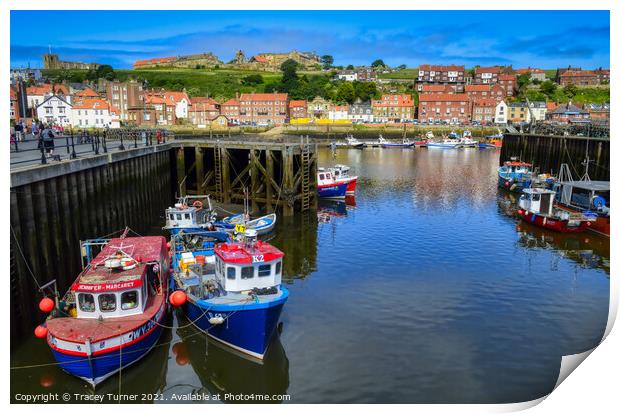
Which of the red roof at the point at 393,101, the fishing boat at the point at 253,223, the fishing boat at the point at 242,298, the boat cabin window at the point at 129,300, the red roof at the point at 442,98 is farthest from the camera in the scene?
the red roof at the point at 393,101

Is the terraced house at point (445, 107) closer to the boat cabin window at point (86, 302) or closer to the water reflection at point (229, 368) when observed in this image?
the water reflection at point (229, 368)

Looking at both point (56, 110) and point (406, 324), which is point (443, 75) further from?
point (406, 324)

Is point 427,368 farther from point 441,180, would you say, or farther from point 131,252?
point 441,180

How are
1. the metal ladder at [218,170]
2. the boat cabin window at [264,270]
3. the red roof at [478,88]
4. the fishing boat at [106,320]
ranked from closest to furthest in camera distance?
the fishing boat at [106,320], the boat cabin window at [264,270], the metal ladder at [218,170], the red roof at [478,88]

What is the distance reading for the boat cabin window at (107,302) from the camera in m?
14.1

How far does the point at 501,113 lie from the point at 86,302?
143 meters

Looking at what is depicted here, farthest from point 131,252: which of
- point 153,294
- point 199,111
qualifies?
point 199,111

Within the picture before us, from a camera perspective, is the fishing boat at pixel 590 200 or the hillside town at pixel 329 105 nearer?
the fishing boat at pixel 590 200

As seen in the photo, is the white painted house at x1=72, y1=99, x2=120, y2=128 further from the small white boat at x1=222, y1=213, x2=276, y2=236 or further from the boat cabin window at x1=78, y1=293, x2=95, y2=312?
the boat cabin window at x1=78, y1=293, x2=95, y2=312

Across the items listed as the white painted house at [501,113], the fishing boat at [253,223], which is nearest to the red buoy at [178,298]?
the fishing boat at [253,223]

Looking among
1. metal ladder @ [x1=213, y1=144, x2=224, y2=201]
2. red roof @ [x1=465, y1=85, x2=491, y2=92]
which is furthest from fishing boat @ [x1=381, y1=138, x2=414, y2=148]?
metal ladder @ [x1=213, y1=144, x2=224, y2=201]

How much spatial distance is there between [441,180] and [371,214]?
2251cm

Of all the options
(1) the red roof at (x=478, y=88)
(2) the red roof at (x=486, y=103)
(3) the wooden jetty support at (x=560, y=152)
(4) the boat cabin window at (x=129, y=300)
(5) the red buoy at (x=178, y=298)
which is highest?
(1) the red roof at (x=478, y=88)

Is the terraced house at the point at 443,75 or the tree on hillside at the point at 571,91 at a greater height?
the terraced house at the point at 443,75
